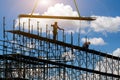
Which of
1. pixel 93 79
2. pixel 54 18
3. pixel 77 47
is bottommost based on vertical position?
pixel 93 79

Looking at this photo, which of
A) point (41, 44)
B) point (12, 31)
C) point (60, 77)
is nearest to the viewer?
point (12, 31)

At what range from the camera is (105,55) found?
52.3 m

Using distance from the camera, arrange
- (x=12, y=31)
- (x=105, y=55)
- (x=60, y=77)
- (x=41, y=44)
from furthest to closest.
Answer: (x=105, y=55) < (x=60, y=77) < (x=41, y=44) < (x=12, y=31)

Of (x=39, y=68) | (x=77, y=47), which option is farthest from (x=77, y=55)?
(x=39, y=68)

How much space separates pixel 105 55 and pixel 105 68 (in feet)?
5.22

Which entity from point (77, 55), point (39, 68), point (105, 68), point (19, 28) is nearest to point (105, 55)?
point (105, 68)

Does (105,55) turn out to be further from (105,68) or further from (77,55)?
(77,55)

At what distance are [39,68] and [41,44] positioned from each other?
8.97 ft

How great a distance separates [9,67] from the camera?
42625 millimetres

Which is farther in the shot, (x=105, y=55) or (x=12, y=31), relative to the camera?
(x=105, y=55)

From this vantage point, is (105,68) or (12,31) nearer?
(12,31)

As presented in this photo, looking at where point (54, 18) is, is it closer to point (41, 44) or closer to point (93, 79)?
point (41, 44)

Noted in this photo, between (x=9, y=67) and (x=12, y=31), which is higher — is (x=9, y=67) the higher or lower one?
the lower one

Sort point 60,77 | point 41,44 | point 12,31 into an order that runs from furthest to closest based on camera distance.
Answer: point 60,77, point 41,44, point 12,31
